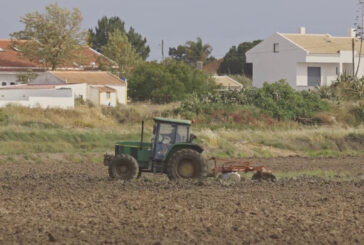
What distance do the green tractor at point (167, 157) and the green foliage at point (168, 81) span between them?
130 feet

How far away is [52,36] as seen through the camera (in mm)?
75375

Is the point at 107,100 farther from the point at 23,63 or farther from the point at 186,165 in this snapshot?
the point at 186,165

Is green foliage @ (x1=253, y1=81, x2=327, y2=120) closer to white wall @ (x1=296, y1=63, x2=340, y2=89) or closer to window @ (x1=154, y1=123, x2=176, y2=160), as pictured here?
white wall @ (x1=296, y1=63, x2=340, y2=89)

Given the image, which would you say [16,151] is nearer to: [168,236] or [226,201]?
[226,201]

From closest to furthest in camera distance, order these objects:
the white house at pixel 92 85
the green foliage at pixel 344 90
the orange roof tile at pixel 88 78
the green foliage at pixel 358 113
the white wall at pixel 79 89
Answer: the green foliage at pixel 358 113
the green foliage at pixel 344 90
the white wall at pixel 79 89
the white house at pixel 92 85
the orange roof tile at pixel 88 78

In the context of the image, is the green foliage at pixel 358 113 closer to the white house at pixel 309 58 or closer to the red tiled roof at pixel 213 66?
the white house at pixel 309 58

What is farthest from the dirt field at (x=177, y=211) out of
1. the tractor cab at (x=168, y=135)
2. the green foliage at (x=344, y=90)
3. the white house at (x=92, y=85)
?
the white house at (x=92, y=85)

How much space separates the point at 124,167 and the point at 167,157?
1.31m

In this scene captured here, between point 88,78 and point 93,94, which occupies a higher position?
point 88,78

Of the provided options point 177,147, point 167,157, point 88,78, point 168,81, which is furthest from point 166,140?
point 88,78

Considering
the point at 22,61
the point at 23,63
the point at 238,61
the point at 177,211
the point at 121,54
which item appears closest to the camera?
the point at 177,211

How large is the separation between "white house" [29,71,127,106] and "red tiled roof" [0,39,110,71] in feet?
33.8

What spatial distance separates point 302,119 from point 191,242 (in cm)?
4119

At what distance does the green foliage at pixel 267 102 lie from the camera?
5300 cm
